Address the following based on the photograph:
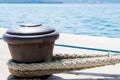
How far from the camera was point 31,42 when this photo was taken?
266 cm

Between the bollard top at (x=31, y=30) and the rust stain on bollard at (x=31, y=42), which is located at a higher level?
the bollard top at (x=31, y=30)

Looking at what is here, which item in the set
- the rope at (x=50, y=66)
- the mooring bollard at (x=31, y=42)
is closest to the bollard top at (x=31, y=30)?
the mooring bollard at (x=31, y=42)

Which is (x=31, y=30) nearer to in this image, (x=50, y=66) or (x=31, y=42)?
(x=31, y=42)

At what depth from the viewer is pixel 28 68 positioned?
2701mm

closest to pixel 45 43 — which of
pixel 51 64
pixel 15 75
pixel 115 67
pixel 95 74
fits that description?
pixel 51 64

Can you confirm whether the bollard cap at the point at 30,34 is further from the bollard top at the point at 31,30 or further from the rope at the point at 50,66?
the rope at the point at 50,66

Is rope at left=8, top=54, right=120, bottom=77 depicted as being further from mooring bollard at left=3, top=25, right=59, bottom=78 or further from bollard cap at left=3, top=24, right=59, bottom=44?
bollard cap at left=3, top=24, right=59, bottom=44

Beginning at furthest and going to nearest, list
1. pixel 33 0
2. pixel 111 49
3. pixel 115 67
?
1. pixel 33 0
2. pixel 111 49
3. pixel 115 67

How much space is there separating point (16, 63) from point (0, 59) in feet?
3.55

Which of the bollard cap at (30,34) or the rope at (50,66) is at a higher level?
the bollard cap at (30,34)

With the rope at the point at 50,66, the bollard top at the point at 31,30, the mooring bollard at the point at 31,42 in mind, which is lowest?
the rope at the point at 50,66

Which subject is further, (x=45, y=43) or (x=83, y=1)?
(x=83, y=1)

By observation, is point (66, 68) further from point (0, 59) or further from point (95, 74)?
point (0, 59)

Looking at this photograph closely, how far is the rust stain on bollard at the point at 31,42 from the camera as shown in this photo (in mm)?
2664
